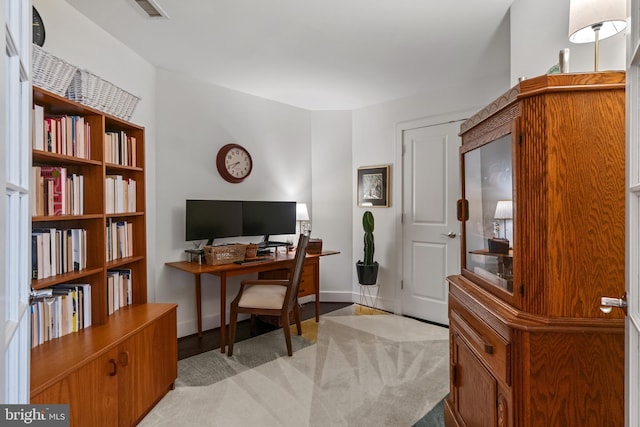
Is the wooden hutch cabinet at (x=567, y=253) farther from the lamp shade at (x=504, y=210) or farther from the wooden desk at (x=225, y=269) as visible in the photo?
the wooden desk at (x=225, y=269)

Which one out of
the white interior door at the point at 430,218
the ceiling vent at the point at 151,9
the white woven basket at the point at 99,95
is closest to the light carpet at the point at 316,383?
the white interior door at the point at 430,218

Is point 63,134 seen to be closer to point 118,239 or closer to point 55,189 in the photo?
point 55,189

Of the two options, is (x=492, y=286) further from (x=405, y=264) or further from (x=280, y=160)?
(x=280, y=160)

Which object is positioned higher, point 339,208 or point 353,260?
point 339,208

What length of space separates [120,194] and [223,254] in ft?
3.56

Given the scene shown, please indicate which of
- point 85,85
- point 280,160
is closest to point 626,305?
point 85,85

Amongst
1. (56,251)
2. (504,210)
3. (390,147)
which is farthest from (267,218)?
(504,210)

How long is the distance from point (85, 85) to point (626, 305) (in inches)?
96.5

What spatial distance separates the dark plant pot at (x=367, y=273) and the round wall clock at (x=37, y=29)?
3.34m

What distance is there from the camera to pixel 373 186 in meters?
4.33

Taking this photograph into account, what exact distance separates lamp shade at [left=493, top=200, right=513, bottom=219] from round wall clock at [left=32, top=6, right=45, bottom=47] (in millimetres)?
2420

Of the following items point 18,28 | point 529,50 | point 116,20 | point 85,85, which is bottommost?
point 18,28

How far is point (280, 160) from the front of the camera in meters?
4.27

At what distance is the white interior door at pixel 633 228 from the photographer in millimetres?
845
